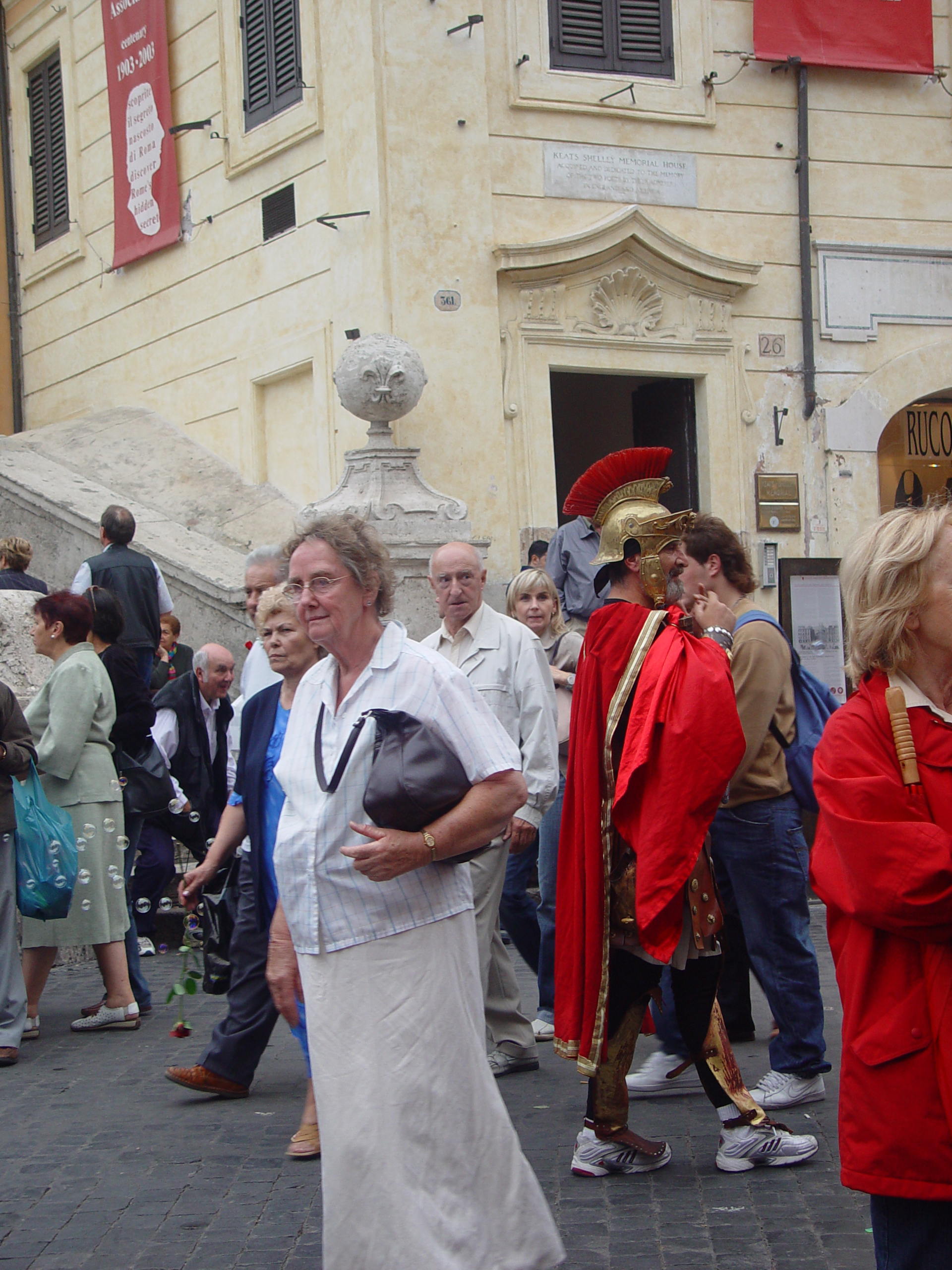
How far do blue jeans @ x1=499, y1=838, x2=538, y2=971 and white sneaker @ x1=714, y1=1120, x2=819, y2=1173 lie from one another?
84.2 inches

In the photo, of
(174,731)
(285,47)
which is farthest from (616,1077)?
(285,47)

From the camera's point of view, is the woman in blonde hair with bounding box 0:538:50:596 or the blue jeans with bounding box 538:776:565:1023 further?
the woman in blonde hair with bounding box 0:538:50:596

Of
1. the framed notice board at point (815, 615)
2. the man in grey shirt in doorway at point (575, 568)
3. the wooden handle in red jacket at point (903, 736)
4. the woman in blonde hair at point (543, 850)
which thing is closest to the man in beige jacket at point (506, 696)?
the woman in blonde hair at point (543, 850)

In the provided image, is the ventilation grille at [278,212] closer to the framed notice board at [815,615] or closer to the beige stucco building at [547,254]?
the beige stucco building at [547,254]

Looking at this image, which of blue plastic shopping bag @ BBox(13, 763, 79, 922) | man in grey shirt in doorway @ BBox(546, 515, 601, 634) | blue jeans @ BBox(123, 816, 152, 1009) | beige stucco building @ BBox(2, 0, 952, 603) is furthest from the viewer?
beige stucco building @ BBox(2, 0, 952, 603)

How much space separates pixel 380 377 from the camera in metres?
12.1

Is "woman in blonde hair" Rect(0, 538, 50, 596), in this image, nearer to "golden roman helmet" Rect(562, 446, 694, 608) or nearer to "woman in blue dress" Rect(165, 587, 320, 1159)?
"woman in blue dress" Rect(165, 587, 320, 1159)

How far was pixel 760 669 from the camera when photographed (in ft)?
16.8

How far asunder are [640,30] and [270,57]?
351cm

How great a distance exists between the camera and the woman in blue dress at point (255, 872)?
5129 millimetres

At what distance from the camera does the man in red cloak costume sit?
Answer: 14.2ft

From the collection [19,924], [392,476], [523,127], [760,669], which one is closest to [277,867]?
[760,669]

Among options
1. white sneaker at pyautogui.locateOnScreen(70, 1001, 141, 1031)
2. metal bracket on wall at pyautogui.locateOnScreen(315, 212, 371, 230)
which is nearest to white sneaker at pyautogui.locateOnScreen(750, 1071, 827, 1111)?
white sneaker at pyautogui.locateOnScreen(70, 1001, 141, 1031)

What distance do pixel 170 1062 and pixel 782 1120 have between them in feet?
8.95
